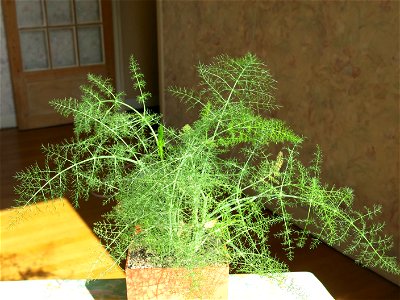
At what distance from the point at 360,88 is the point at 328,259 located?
96cm

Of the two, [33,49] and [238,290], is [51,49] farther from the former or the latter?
[238,290]

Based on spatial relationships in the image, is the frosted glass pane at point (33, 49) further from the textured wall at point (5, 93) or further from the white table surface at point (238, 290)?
the white table surface at point (238, 290)

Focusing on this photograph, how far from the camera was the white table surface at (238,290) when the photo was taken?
4.35 ft

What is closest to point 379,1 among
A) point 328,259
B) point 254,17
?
point 254,17

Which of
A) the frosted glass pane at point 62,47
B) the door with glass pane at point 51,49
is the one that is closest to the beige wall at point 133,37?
the door with glass pane at point 51,49

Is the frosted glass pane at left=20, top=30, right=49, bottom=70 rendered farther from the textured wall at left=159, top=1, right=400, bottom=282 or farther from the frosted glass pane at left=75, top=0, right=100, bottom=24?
the textured wall at left=159, top=1, right=400, bottom=282

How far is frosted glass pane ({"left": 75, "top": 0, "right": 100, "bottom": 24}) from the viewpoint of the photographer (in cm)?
539

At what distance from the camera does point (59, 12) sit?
5297 mm

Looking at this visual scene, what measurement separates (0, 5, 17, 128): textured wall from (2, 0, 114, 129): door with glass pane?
80mm

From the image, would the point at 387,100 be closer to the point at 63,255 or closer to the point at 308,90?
the point at 308,90

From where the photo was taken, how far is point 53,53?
5371 millimetres

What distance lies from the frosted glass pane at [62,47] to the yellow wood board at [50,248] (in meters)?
2.35

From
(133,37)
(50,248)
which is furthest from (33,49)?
(50,248)

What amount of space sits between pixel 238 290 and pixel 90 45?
4.64 m
